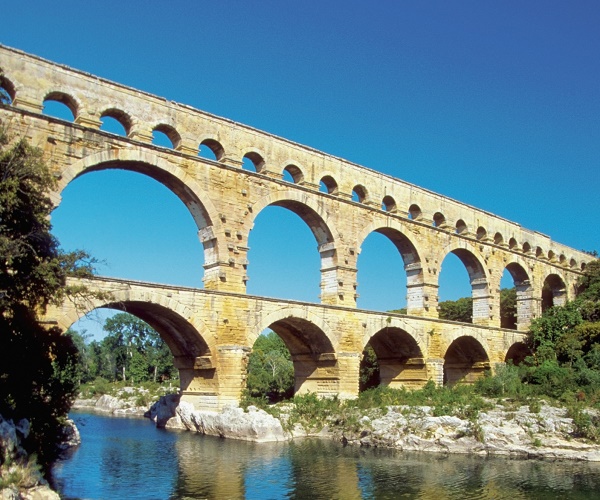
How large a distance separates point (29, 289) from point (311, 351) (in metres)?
12.7

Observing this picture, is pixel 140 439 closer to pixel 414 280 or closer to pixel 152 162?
pixel 152 162

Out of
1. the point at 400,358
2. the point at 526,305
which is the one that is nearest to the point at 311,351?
the point at 400,358

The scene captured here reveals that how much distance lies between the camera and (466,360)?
101 feet

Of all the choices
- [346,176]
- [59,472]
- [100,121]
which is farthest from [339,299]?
[59,472]

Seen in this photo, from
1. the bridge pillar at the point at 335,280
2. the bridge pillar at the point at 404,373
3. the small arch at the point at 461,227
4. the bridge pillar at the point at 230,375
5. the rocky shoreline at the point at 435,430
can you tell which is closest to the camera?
the rocky shoreline at the point at 435,430

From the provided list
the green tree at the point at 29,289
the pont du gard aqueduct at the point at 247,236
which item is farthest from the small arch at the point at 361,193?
the green tree at the point at 29,289

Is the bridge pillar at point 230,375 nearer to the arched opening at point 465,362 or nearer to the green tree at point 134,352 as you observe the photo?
the arched opening at point 465,362

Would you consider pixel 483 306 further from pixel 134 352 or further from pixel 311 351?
pixel 134 352

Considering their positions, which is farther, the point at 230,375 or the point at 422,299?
the point at 422,299

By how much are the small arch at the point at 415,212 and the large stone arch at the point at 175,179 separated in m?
10.8

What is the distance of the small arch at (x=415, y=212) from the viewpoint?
2814 centimetres

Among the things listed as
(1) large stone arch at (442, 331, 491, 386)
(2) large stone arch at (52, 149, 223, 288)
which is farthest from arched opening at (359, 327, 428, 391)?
(2) large stone arch at (52, 149, 223, 288)

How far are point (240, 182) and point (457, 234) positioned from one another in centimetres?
1237

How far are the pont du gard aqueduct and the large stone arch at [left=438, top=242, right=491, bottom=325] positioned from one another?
0.06m
